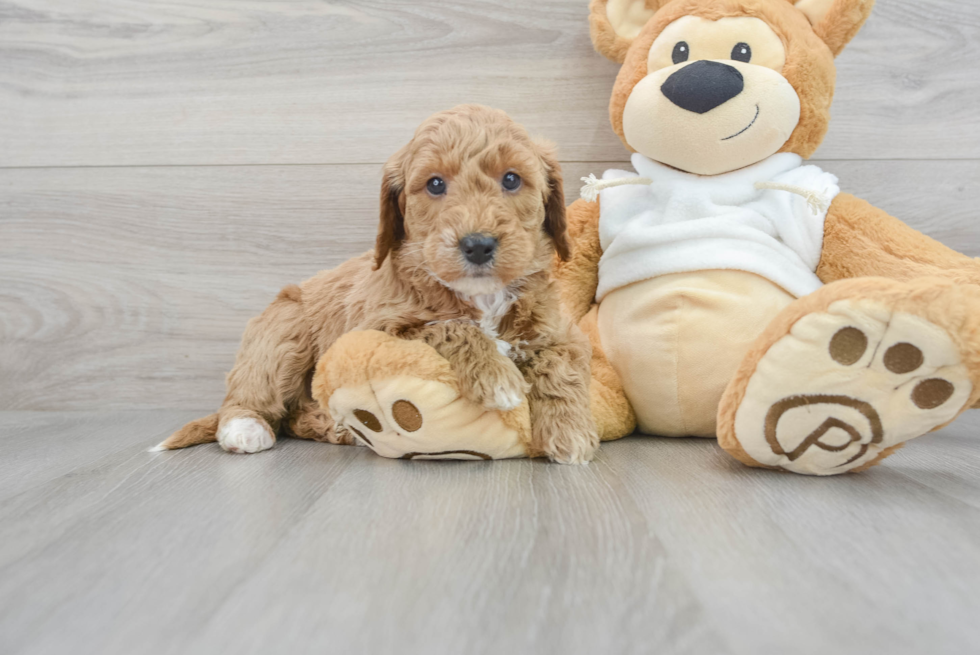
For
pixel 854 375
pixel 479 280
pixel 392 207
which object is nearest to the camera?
pixel 854 375

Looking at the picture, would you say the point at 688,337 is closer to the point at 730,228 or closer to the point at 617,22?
the point at 730,228

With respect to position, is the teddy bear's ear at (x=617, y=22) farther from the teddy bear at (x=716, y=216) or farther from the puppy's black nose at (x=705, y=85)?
the puppy's black nose at (x=705, y=85)

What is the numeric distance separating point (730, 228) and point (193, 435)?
1.05 metres

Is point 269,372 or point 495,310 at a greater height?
point 495,310

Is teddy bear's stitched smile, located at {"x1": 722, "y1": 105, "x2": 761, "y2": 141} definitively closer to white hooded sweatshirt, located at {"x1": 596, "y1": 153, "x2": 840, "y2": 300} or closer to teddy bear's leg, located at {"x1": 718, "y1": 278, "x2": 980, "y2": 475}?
white hooded sweatshirt, located at {"x1": 596, "y1": 153, "x2": 840, "y2": 300}

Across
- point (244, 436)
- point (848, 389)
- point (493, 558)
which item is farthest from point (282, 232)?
point (848, 389)

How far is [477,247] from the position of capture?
90 centimetres

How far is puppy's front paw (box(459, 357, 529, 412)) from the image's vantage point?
3.06 feet

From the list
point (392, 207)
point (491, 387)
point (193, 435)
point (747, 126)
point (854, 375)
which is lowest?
point (193, 435)

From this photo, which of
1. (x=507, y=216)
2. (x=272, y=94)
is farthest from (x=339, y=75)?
(x=507, y=216)

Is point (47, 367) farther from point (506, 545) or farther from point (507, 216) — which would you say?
point (506, 545)

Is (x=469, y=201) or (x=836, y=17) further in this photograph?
(x=836, y=17)

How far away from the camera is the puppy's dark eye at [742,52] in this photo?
1135 millimetres

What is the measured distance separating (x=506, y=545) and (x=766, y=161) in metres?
0.87
